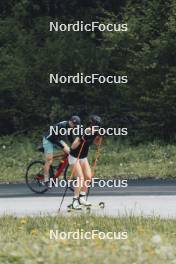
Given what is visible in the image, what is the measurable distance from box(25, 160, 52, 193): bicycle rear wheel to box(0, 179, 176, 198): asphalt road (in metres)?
0.11

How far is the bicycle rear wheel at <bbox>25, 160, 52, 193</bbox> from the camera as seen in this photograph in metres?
18.1

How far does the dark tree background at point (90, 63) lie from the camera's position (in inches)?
998

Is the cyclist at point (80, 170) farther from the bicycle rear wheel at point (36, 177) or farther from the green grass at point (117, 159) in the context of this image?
the green grass at point (117, 159)

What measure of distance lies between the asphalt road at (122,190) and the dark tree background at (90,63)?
21.3 feet

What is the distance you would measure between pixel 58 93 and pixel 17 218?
14.7m

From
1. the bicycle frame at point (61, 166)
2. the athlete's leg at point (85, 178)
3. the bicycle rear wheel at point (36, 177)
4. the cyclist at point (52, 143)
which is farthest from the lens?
the bicycle rear wheel at point (36, 177)

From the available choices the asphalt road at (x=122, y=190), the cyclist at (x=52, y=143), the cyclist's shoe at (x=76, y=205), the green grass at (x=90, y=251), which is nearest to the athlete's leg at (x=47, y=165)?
the cyclist at (x=52, y=143)

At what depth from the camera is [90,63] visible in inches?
1059

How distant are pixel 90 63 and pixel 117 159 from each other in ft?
Result: 18.3

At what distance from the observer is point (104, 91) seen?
2744cm

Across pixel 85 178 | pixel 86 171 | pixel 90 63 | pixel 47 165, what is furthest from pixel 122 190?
pixel 90 63

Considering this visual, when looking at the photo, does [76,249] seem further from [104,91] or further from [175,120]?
[104,91]

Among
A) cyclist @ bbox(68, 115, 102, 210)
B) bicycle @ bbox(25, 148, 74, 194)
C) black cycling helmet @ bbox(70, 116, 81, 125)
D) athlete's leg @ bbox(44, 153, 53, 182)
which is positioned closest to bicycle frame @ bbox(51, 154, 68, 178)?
bicycle @ bbox(25, 148, 74, 194)

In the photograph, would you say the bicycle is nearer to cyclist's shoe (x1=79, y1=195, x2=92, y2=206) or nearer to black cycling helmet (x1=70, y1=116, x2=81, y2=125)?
cyclist's shoe (x1=79, y1=195, x2=92, y2=206)
